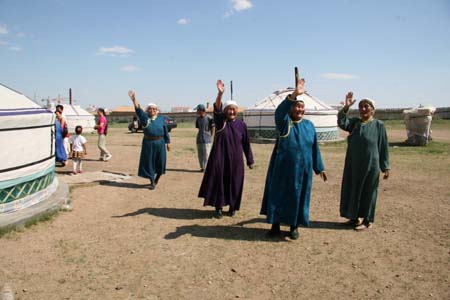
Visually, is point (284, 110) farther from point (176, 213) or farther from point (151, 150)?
point (151, 150)

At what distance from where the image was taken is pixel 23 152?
15.9ft

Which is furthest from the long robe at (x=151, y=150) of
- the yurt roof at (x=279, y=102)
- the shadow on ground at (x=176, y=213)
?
the yurt roof at (x=279, y=102)

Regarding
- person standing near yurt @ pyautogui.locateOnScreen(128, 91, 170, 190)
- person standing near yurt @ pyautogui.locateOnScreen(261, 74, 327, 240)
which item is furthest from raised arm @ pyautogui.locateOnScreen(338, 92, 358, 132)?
person standing near yurt @ pyautogui.locateOnScreen(128, 91, 170, 190)

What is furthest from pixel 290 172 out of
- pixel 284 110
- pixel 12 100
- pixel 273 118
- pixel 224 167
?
Answer: pixel 273 118

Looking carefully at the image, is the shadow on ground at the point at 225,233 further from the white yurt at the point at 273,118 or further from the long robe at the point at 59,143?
the white yurt at the point at 273,118

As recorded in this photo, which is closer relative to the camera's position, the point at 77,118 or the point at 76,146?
the point at 76,146

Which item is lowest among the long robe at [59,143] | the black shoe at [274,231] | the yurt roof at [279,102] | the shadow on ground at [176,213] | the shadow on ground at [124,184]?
the shadow on ground at [176,213]

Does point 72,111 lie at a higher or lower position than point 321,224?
higher

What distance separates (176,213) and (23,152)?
2191 millimetres

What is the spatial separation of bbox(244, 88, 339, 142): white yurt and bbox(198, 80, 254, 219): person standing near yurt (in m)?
12.0

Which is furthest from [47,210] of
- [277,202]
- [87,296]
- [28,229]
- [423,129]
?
[423,129]

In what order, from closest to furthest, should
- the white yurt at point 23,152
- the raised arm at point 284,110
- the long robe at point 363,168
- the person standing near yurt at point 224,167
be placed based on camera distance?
the raised arm at point 284,110 → the long robe at point 363,168 → the white yurt at point 23,152 → the person standing near yurt at point 224,167

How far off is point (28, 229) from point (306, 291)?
130 inches

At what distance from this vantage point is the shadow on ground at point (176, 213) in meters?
5.13
